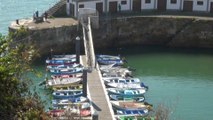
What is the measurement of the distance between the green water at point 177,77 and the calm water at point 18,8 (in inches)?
687

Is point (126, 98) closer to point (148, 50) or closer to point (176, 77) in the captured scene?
point (176, 77)

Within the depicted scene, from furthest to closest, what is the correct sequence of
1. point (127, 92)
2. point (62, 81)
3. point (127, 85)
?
point (62, 81) < point (127, 85) < point (127, 92)

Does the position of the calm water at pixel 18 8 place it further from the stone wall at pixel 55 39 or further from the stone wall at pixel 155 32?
the stone wall at pixel 155 32

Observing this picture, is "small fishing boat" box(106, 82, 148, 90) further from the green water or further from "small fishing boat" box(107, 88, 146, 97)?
the green water

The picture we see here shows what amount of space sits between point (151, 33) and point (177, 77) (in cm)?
1086

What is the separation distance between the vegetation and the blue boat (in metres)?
30.0

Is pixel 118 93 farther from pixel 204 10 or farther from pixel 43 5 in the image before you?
pixel 43 5

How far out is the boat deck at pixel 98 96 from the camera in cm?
3284

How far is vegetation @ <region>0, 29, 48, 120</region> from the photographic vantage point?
1691 cm

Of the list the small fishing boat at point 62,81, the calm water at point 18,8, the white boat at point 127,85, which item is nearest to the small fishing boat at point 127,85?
the white boat at point 127,85

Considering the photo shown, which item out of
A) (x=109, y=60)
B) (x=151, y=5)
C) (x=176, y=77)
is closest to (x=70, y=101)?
(x=109, y=60)

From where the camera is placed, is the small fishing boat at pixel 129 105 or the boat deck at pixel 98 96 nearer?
the boat deck at pixel 98 96

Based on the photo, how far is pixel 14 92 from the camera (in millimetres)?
17875

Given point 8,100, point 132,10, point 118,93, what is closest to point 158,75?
point 118,93
